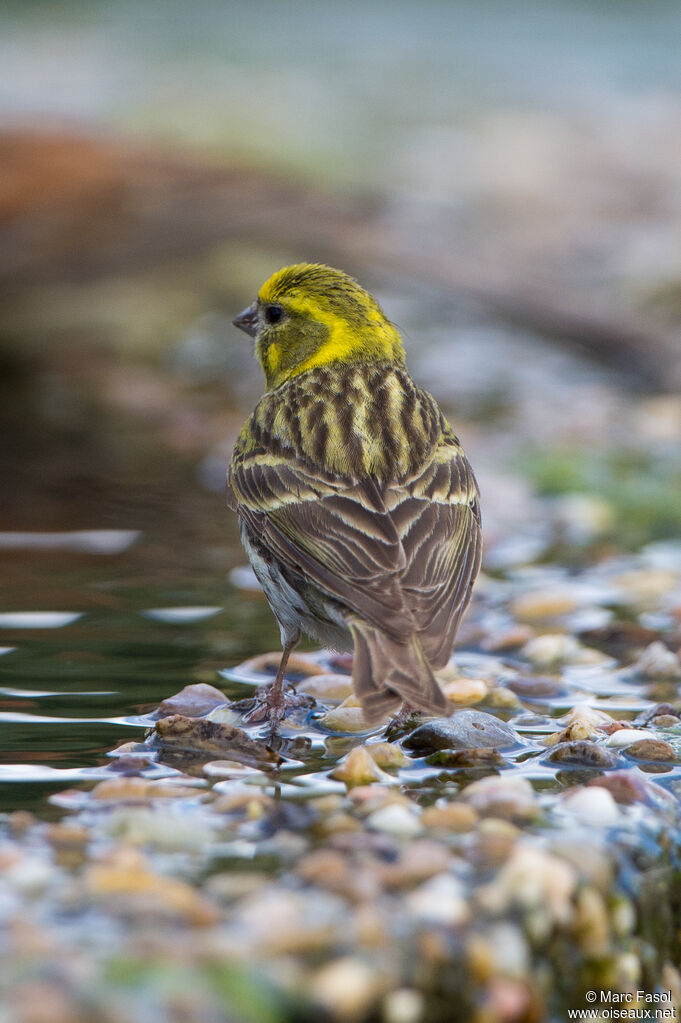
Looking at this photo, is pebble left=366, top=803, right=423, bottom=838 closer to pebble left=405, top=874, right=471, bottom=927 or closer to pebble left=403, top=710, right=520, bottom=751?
pebble left=405, top=874, right=471, bottom=927

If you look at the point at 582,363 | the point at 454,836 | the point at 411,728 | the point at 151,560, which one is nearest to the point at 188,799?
the point at 454,836

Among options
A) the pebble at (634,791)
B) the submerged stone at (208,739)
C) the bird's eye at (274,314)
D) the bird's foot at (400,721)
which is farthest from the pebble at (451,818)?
the bird's eye at (274,314)

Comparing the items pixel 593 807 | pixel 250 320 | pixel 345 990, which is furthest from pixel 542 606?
pixel 345 990

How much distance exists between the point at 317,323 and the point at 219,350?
491 centimetres

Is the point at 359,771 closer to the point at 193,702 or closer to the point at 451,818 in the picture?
the point at 451,818

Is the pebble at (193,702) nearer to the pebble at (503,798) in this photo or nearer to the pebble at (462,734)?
the pebble at (462,734)

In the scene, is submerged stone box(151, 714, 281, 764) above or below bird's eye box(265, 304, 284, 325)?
below

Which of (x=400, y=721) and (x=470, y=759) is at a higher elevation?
(x=400, y=721)

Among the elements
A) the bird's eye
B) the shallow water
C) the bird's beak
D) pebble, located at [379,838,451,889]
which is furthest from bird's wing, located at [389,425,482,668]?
the bird's beak

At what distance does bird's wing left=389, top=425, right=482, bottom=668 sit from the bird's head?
2.45ft

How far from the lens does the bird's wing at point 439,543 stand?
3.51 m

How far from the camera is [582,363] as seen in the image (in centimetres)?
927

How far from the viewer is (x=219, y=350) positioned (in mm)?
9859

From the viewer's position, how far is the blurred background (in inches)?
189
